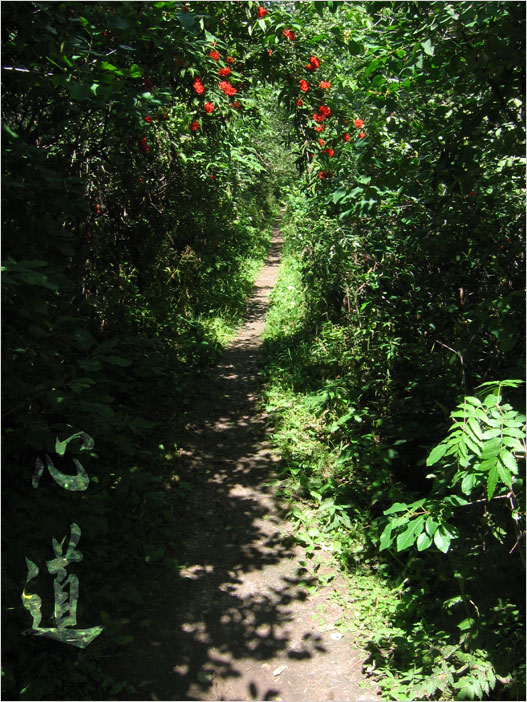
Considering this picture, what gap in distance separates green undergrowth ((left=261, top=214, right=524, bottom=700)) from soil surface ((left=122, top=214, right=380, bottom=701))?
18cm

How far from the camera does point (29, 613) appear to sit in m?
2.92

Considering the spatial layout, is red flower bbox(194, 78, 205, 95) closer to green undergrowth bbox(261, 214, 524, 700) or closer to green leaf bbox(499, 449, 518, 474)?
green undergrowth bbox(261, 214, 524, 700)

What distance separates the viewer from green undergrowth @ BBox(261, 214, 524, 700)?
9.48 feet

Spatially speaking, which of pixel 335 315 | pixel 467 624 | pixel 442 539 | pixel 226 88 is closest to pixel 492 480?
pixel 442 539

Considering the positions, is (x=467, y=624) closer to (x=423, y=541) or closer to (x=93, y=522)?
(x=423, y=541)

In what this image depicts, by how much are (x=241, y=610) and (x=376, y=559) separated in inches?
44.0

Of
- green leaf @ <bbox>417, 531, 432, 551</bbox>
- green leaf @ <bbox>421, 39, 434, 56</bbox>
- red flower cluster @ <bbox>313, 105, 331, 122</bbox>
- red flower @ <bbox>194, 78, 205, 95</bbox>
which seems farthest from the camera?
red flower cluster @ <bbox>313, 105, 331, 122</bbox>

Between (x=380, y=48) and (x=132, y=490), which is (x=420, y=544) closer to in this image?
(x=132, y=490)

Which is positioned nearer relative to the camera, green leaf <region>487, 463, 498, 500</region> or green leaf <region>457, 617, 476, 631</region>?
green leaf <region>487, 463, 498, 500</region>

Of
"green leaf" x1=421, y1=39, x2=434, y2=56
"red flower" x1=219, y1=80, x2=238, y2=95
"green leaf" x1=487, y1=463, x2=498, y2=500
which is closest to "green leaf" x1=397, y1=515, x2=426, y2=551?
"green leaf" x1=487, y1=463, x2=498, y2=500

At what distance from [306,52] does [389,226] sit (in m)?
2.09

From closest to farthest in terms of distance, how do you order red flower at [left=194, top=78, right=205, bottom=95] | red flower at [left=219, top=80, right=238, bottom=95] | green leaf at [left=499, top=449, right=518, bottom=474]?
green leaf at [left=499, top=449, right=518, bottom=474]
red flower at [left=194, top=78, right=205, bottom=95]
red flower at [left=219, top=80, right=238, bottom=95]

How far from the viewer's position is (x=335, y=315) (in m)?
7.84

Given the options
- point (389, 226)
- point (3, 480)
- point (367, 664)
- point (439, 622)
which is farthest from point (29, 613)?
point (389, 226)
